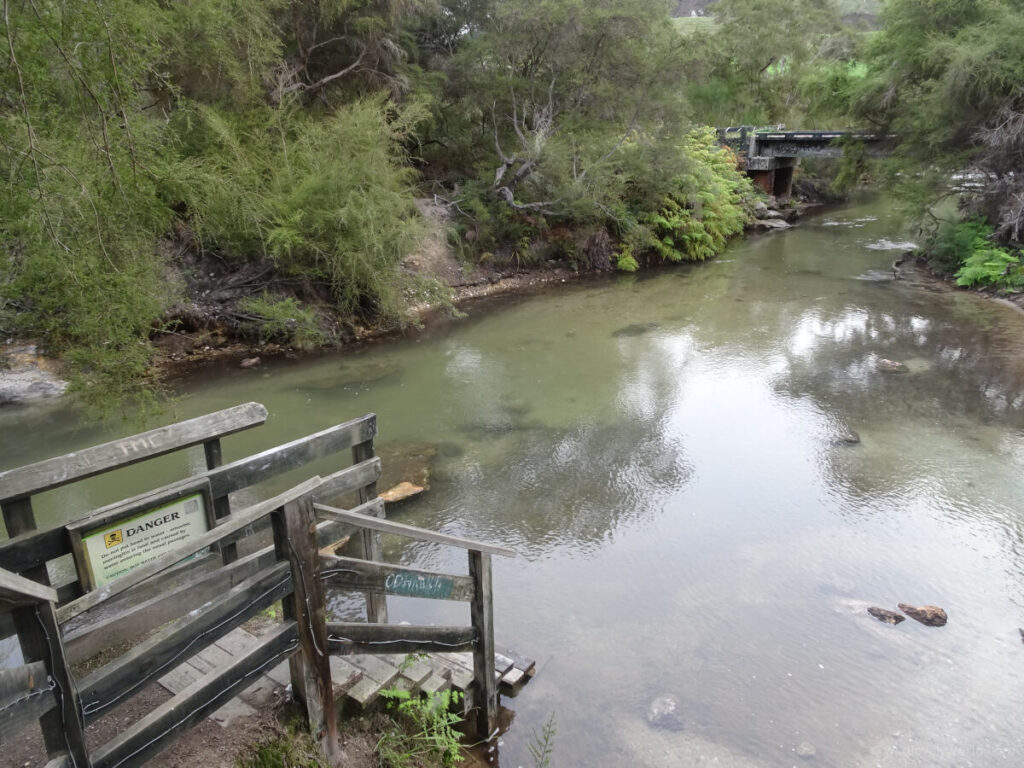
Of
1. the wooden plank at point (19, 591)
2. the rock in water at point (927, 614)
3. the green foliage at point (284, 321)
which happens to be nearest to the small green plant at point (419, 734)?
the wooden plank at point (19, 591)

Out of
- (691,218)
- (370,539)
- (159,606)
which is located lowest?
(370,539)

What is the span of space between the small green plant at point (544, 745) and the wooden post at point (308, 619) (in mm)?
1374

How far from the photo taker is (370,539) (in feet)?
14.4

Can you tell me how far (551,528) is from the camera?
6887 mm

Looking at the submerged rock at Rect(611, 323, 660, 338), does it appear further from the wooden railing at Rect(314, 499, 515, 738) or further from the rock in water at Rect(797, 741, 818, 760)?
the wooden railing at Rect(314, 499, 515, 738)

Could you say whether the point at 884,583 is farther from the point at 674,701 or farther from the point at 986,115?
the point at 986,115

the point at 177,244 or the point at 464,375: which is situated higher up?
the point at 177,244

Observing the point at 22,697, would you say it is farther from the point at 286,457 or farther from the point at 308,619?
the point at 286,457

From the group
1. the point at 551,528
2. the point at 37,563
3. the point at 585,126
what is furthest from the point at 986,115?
the point at 37,563

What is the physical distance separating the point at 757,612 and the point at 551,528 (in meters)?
2.09

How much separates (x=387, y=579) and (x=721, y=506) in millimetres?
4782

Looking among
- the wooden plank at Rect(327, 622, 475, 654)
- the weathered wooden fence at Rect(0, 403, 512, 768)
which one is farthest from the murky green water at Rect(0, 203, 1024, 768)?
the weathered wooden fence at Rect(0, 403, 512, 768)

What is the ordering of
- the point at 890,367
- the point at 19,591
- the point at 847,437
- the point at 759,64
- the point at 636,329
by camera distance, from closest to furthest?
1. the point at 19,591
2. the point at 847,437
3. the point at 890,367
4. the point at 636,329
5. the point at 759,64

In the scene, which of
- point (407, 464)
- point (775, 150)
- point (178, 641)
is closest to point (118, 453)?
point (178, 641)
